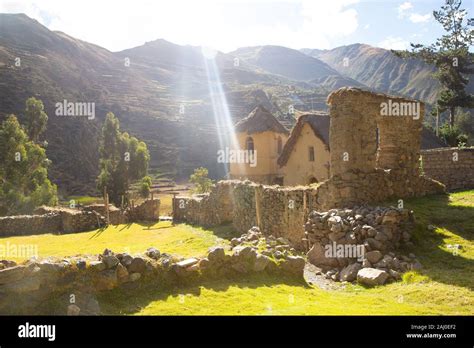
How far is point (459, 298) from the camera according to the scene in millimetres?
7180

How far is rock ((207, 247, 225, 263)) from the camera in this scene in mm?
7895

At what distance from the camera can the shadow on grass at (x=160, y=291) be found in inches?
247

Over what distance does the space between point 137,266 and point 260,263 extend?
2.57 meters

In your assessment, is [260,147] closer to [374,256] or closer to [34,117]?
[374,256]

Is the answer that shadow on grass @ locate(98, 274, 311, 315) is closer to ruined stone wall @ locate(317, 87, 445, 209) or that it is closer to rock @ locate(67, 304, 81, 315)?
rock @ locate(67, 304, 81, 315)

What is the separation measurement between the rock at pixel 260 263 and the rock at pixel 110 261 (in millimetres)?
2833

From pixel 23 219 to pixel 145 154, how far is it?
927 inches

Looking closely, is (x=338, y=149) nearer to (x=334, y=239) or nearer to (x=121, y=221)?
(x=334, y=239)

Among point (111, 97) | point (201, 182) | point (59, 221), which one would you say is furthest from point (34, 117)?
point (111, 97)

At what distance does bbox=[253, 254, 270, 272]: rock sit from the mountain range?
49.0 metres

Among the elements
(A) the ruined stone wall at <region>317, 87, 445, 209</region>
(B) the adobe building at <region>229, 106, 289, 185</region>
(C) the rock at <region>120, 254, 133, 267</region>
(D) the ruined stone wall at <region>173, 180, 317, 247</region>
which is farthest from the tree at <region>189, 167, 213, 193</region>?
(C) the rock at <region>120, 254, 133, 267</region>

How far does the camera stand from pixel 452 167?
59.7 ft

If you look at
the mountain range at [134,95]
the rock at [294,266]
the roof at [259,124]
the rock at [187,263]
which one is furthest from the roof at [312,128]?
the mountain range at [134,95]
